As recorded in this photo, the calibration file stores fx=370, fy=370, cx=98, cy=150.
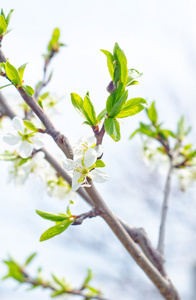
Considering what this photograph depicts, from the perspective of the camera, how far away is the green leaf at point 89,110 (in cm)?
78

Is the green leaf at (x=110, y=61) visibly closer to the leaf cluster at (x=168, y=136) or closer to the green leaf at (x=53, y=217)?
the green leaf at (x=53, y=217)

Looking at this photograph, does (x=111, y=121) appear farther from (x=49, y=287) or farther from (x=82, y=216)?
(x=49, y=287)

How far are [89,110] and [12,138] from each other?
310mm

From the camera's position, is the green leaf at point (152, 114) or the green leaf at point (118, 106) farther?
the green leaf at point (152, 114)

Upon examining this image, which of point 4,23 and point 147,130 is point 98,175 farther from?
point 147,130

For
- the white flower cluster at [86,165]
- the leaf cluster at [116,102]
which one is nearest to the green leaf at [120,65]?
the leaf cluster at [116,102]

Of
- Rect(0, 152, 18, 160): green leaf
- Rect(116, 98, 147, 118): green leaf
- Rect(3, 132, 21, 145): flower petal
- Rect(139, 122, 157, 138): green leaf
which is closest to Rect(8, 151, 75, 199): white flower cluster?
Rect(0, 152, 18, 160): green leaf

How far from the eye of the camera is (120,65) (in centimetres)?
78

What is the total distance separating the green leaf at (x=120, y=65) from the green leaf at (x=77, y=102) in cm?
9

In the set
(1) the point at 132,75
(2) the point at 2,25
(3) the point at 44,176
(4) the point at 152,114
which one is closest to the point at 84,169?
(1) the point at 132,75

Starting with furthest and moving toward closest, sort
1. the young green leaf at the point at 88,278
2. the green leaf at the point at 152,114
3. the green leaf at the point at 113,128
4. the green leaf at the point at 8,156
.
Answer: the young green leaf at the point at 88,278 → the green leaf at the point at 152,114 → the green leaf at the point at 8,156 → the green leaf at the point at 113,128

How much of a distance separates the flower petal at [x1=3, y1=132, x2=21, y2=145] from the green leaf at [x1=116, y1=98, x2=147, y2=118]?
0.33 meters

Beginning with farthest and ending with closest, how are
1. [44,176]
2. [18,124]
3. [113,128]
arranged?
1. [44,176]
2. [18,124]
3. [113,128]

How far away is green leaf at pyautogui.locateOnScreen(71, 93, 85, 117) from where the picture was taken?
81 centimetres
